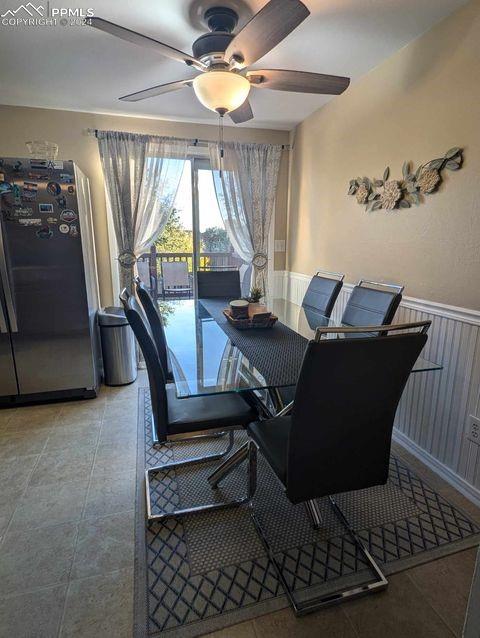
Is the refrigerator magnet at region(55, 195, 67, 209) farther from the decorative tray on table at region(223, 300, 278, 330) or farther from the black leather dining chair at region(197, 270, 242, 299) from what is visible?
the decorative tray on table at region(223, 300, 278, 330)

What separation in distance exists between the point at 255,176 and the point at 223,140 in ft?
1.59

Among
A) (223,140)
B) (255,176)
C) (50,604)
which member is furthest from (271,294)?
(50,604)

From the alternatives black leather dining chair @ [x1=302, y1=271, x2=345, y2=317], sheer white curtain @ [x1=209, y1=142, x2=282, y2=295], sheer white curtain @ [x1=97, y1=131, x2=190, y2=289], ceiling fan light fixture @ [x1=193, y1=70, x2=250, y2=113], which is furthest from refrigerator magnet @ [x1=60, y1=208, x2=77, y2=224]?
black leather dining chair @ [x1=302, y1=271, x2=345, y2=317]

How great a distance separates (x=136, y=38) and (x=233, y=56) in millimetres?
445

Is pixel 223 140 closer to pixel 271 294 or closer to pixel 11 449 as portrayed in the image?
pixel 271 294

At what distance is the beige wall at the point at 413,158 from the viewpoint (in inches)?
71.1

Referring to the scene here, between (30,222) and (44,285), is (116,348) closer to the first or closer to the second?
(44,285)

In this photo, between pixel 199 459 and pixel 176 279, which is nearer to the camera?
pixel 199 459

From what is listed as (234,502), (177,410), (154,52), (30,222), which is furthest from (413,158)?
(30,222)

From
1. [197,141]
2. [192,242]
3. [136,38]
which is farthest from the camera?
[192,242]

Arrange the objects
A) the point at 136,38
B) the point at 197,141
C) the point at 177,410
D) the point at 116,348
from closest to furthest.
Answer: the point at 136,38 → the point at 177,410 → the point at 116,348 → the point at 197,141

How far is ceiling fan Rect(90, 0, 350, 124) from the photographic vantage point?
4.59 ft

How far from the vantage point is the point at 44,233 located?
2584 millimetres

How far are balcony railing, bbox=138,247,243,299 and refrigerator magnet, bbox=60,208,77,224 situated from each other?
42.5 inches
